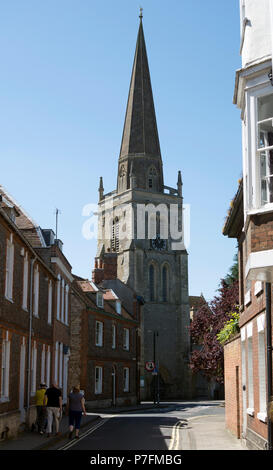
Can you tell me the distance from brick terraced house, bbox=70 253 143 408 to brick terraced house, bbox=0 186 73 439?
6544 mm

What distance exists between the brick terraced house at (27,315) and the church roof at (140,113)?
60604 mm

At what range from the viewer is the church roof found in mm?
89562

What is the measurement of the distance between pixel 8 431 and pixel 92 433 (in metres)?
4.28

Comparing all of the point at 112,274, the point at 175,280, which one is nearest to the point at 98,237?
the point at 175,280

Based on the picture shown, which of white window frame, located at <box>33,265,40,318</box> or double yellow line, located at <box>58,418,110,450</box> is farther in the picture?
white window frame, located at <box>33,265,40,318</box>

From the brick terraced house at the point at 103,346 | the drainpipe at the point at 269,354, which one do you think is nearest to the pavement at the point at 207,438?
the drainpipe at the point at 269,354

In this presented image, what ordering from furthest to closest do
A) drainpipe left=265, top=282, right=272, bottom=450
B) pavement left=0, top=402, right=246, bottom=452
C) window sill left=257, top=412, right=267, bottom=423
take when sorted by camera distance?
pavement left=0, top=402, right=246, bottom=452
window sill left=257, top=412, right=267, bottom=423
drainpipe left=265, top=282, right=272, bottom=450

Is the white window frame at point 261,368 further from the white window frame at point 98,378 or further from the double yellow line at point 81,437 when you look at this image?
the white window frame at point 98,378

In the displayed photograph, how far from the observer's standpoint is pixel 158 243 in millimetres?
82625

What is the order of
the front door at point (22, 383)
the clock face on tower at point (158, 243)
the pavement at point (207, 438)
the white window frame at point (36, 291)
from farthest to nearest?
the clock face on tower at point (158, 243)
the white window frame at point (36, 291)
the front door at point (22, 383)
the pavement at point (207, 438)

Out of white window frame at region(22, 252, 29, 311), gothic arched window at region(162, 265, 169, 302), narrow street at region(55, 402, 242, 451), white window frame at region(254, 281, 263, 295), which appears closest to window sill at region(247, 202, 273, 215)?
white window frame at region(254, 281, 263, 295)

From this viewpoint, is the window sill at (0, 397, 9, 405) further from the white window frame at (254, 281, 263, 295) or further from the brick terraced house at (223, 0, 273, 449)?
the white window frame at (254, 281, 263, 295)

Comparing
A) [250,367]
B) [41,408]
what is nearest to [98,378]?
[41,408]

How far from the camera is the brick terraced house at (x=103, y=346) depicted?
3784 cm
